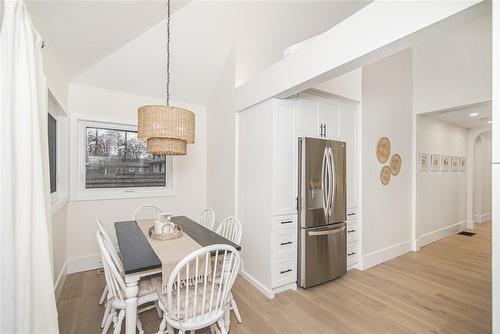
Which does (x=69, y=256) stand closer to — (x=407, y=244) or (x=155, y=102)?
(x=155, y=102)

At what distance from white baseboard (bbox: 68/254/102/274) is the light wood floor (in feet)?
0.36

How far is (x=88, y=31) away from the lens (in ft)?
7.43

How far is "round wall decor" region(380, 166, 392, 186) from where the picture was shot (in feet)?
11.5

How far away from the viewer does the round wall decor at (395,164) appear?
3682 mm

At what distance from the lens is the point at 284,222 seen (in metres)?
2.62

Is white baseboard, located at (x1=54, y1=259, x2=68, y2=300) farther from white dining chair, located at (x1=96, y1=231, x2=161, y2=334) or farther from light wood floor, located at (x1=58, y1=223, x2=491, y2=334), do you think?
white dining chair, located at (x1=96, y1=231, x2=161, y2=334)

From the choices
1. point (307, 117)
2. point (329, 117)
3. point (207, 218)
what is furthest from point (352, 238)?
point (207, 218)

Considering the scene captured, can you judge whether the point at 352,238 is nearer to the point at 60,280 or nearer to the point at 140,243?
the point at 140,243

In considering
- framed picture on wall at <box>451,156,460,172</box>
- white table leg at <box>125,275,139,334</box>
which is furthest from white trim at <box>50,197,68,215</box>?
framed picture on wall at <box>451,156,460,172</box>

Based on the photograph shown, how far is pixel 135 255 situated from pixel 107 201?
193cm

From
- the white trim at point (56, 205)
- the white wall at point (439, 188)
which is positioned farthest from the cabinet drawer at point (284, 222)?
the white wall at point (439, 188)

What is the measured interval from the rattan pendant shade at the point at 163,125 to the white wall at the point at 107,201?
1.70m

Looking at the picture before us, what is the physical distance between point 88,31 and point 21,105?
1540 millimetres

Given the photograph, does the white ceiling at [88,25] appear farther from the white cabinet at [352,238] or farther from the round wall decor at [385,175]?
the round wall decor at [385,175]
